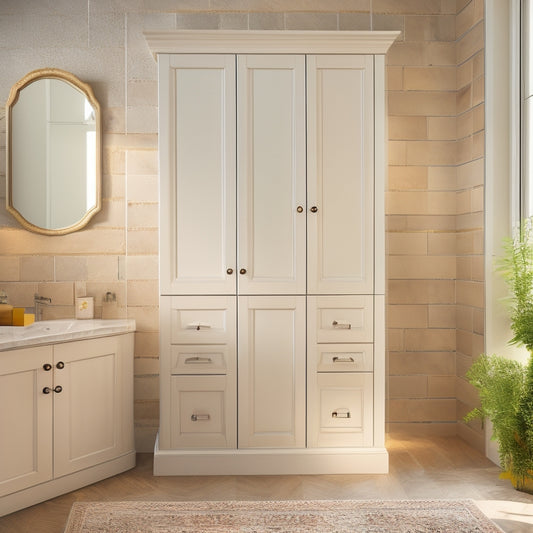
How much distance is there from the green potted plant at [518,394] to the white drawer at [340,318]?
64cm

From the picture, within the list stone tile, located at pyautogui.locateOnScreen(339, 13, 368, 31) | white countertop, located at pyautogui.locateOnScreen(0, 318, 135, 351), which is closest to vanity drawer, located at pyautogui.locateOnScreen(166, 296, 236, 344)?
white countertop, located at pyautogui.locateOnScreen(0, 318, 135, 351)

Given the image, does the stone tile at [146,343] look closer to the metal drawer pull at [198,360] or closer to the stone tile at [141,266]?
the stone tile at [141,266]

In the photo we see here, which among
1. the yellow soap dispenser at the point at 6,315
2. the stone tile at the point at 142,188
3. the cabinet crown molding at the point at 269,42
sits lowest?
the yellow soap dispenser at the point at 6,315

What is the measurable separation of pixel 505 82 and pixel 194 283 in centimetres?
202

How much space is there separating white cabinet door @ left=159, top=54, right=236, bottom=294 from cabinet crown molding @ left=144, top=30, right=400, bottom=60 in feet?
0.16

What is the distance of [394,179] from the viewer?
335 cm

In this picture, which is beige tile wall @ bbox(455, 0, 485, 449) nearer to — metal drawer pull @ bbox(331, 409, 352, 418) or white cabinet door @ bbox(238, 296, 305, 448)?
metal drawer pull @ bbox(331, 409, 352, 418)

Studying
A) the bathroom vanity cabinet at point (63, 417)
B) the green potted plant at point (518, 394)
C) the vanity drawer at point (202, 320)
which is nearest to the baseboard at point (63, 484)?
the bathroom vanity cabinet at point (63, 417)

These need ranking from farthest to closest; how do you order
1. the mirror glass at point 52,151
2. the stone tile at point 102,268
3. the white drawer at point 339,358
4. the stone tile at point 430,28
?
the stone tile at point 430,28 < the stone tile at point 102,268 < the mirror glass at point 52,151 < the white drawer at point 339,358

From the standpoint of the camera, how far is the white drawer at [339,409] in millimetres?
2820

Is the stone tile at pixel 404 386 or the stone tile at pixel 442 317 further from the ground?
the stone tile at pixel 442 317

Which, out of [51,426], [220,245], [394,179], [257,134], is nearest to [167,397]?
[51,426]

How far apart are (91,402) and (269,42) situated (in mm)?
2015

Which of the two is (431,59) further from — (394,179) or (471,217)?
(471,217)
